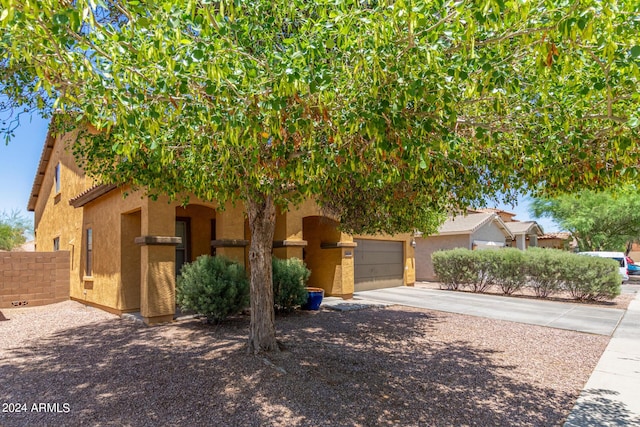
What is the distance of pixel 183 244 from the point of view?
1319 centimetres

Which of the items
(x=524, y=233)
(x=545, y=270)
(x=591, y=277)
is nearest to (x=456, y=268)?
(x=545, y=270)

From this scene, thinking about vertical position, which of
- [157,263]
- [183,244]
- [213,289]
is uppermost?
[183,244]

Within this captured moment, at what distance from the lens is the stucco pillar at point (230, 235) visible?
35.6ft

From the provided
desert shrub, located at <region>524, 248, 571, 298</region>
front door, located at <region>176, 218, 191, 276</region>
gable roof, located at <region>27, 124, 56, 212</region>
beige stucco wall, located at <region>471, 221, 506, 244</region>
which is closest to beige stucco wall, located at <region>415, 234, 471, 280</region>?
beige stucco wall, located at <region>471, 221, 506, 244</region>

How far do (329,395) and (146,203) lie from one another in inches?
266

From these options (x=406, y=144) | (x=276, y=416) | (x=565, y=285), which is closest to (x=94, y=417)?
(x=276, y=416)

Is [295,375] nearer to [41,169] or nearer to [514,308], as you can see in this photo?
[514,308]

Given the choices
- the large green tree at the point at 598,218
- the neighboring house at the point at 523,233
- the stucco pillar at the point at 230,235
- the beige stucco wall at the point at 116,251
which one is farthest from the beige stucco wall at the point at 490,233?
the beige stucco wall at the point at 116,251

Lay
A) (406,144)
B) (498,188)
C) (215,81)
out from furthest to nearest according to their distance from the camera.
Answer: (498,188), (406,144), (215,81)

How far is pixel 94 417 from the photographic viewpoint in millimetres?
4727

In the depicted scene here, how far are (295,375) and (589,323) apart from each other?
9257mm

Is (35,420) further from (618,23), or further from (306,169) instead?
(618,23)

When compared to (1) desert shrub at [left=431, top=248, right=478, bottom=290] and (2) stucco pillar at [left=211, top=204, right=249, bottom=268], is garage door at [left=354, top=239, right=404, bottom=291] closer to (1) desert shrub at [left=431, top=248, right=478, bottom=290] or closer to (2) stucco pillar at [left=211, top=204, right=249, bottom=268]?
(1) desert shrub at [left=431, top=248, right=478, bottom=290]

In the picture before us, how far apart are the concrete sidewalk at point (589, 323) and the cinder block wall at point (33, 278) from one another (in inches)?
395
